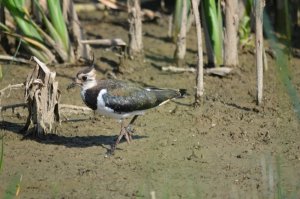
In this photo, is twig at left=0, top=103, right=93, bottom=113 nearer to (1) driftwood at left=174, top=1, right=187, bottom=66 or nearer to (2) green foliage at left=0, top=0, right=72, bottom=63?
(2) green foliage at left=0, top=0, right=72, bottom=63

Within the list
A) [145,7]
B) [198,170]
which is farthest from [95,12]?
[198,170]

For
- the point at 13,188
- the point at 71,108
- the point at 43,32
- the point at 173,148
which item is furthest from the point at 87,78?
the point at 43,32

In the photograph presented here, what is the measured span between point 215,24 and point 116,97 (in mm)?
2345

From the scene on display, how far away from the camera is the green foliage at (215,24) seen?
9816 mm

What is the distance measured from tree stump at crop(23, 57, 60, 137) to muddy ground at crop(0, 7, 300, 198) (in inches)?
9.0

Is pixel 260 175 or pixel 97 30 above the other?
pixel 97 30

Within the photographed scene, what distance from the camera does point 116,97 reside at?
805 cm

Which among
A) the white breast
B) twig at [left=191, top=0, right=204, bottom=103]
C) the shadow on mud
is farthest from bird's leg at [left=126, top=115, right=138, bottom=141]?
twig at [left=191, top=0, right=204, bottom=103]

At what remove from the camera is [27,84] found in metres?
8.26

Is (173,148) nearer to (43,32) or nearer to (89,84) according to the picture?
(89,84)

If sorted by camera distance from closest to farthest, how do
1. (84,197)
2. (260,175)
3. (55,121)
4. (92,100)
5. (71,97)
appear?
1. (84,197)
2. (260,175)
3. (92,100)
4. (55,121)
5. (71,97)

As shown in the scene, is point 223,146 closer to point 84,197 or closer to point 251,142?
point 251,142

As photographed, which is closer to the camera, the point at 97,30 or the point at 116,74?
the point at 116,74

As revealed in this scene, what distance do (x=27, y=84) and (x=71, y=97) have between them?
57.2 inches
